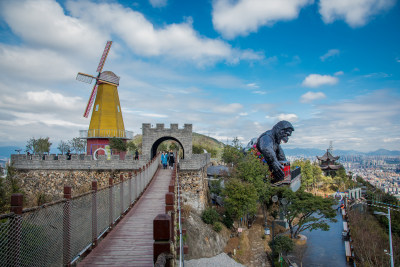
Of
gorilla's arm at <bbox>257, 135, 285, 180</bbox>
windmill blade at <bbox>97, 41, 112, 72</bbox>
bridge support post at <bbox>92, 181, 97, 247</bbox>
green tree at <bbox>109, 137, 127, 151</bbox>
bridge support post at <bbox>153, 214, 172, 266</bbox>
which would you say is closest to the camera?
bridge support post at <bbox>153, 214, 172, 266</bbox>

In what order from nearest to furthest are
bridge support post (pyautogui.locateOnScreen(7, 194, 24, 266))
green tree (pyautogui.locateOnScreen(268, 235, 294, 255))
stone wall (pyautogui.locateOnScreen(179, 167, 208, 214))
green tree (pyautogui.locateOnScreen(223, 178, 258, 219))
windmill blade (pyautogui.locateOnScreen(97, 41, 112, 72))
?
1. bridge support post (pyautogui.locateOnScreen(7, 194, 24, 266))
2. green tree (pyautogui.locateOnScreen(268, 235, 294, 255))
3. stone wall (pyautogui.locateOnScreen(179, 167, 208, 214))
4. green tree (pyautogui.locateOnScreen(223, 178, 258, 219))
5. windmill blade (pyautogui.locateOnScreen(97, 41, 112, 72))

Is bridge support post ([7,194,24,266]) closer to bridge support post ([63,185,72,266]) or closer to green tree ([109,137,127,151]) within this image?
bridge support post ([63,185,72,266])

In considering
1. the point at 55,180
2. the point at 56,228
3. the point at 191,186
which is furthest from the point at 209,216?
the point at 56,228

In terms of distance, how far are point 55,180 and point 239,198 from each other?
15.5m

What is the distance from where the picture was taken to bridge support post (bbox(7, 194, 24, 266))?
148 inches

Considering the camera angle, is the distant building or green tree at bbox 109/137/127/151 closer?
green tree at bbox 109/137/127/151

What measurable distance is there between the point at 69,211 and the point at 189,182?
1487cm

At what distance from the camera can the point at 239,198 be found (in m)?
22.4

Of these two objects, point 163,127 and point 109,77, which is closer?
point 163,127

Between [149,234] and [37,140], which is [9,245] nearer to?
[149,234]

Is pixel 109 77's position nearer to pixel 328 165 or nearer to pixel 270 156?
pixel 270 156

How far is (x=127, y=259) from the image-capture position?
561cm

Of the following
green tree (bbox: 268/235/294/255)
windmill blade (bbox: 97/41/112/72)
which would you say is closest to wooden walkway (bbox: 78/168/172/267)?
green tree (bbox: 268/235/294/255)

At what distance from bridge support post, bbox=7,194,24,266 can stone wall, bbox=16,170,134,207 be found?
16741mm
